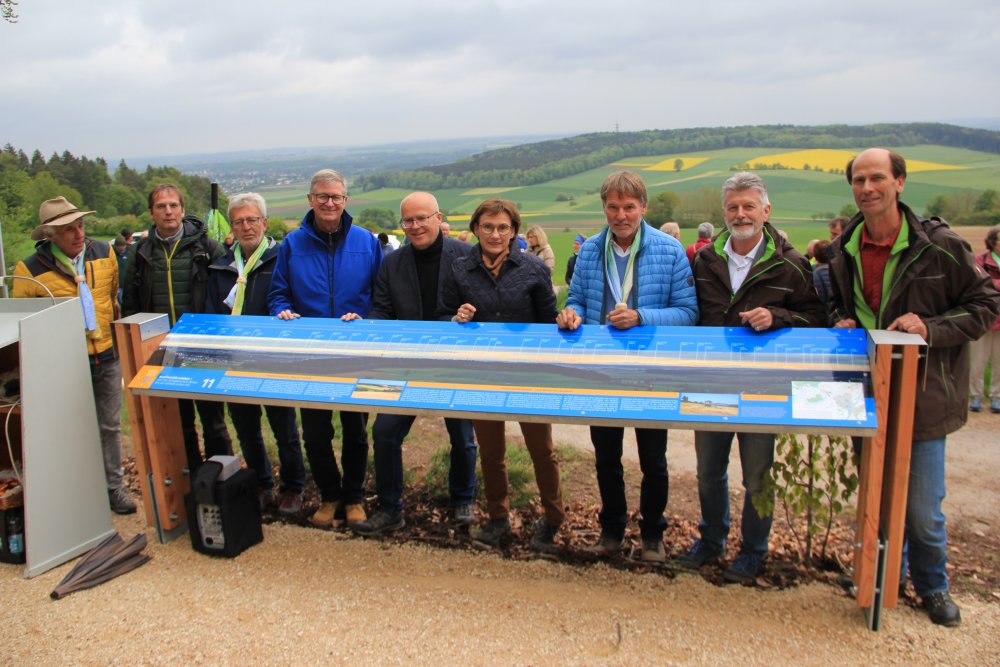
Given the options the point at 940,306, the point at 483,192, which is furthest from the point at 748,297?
the point at 483,192

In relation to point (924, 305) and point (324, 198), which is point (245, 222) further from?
point (924, 305)

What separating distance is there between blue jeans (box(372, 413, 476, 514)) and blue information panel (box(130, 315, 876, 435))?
64cm

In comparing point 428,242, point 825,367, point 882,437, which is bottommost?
point 882,437

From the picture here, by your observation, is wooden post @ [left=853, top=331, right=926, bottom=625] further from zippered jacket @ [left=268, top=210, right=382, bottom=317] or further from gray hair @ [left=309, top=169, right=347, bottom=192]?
gray hair @ [left=309, top=169, right=347, bottom=192]

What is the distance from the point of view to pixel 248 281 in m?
4.87

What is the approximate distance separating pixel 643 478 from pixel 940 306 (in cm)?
173

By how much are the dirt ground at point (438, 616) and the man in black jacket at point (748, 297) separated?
1.21 feet

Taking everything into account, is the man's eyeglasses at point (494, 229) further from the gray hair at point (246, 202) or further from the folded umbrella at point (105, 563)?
the folded umbrella at point (105, 563)

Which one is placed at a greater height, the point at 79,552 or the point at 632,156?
the point at 632,156

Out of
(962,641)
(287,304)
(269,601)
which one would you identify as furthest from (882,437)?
(287,304)

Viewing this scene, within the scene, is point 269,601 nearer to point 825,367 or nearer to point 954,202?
point 825,367

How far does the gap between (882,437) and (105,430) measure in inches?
199

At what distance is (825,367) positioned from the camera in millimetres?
3258

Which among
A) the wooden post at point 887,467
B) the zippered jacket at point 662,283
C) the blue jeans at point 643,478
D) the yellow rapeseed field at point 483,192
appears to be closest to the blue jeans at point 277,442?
the blue jeans at point 643,478
